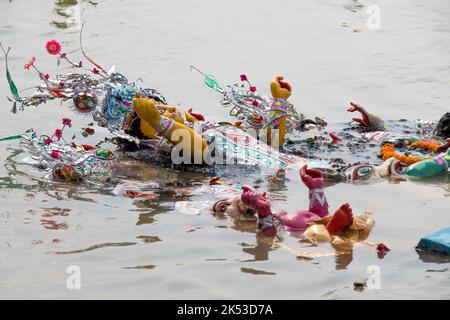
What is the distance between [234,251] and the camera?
18.2 ft

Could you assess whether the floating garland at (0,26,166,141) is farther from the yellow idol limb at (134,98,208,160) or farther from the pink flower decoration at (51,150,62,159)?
the pink flower decoration at (51,150,62,159)

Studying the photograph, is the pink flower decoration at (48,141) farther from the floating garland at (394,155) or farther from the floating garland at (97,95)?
the floating garland at (394,155)

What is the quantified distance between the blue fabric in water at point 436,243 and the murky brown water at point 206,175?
0.36ft

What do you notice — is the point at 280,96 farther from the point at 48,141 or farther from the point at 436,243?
the point at 436,243

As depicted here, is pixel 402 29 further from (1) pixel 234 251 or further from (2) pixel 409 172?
(1) pixel 234 251

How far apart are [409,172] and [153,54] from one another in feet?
18.4

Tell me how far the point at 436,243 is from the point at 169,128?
2898mm

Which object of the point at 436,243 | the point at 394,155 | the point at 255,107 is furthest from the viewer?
the point at 255,107

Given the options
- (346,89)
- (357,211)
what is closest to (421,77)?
(346,89)

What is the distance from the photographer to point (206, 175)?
739cm

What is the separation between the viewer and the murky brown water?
5055 millimetres

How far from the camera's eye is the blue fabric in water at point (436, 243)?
5297 mm

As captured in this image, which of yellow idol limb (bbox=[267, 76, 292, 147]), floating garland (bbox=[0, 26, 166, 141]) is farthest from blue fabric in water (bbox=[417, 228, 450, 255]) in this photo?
floating garland (bbox=[0, 26, 166, 141])

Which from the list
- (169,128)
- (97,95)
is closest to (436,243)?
(169,128)
